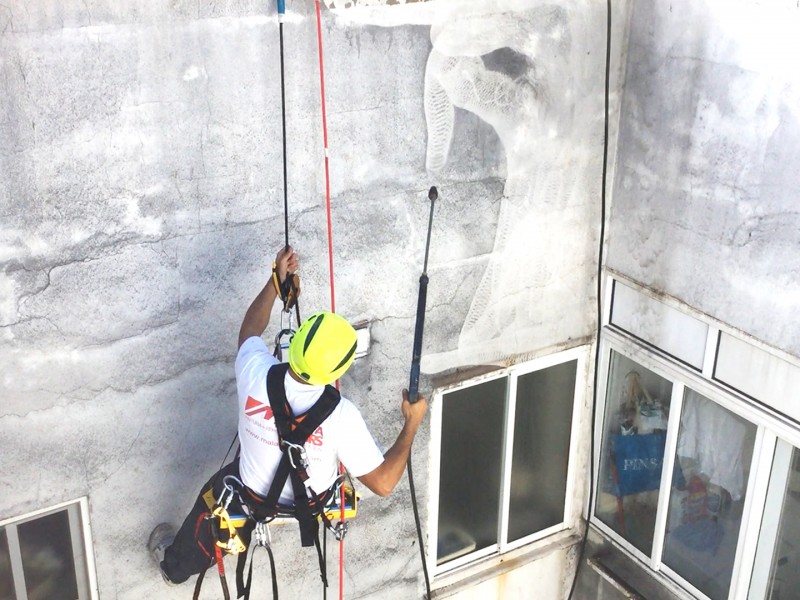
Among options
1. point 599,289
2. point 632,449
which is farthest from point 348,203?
point 632,449

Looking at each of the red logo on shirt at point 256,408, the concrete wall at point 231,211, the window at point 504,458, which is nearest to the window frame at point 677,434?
the window at point 504,458

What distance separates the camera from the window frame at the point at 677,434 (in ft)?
15.2

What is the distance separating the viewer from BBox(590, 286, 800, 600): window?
4.66m

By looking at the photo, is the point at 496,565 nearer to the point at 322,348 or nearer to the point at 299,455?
the point at 299,455

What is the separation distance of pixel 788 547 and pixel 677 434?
78cm

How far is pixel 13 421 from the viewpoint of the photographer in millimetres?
3812

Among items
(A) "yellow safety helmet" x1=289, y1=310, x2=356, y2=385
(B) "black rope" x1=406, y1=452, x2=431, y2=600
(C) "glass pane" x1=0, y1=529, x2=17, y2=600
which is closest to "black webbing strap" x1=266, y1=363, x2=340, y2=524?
(A) "yellow safety helmet" x1=289, y1=310, x2=356, y2=385

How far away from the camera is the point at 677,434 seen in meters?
5.17

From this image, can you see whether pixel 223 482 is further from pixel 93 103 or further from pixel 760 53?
pixel 760 53

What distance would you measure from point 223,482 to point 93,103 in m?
1.56

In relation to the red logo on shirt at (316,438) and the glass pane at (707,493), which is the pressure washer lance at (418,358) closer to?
the red logo on shirt at (316,438)

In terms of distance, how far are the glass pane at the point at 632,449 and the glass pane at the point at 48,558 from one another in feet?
10.1

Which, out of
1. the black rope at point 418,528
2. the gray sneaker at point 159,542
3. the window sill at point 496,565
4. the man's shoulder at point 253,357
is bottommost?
the window sill at point 496,565

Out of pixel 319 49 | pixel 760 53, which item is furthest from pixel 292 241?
pixel 760 53
